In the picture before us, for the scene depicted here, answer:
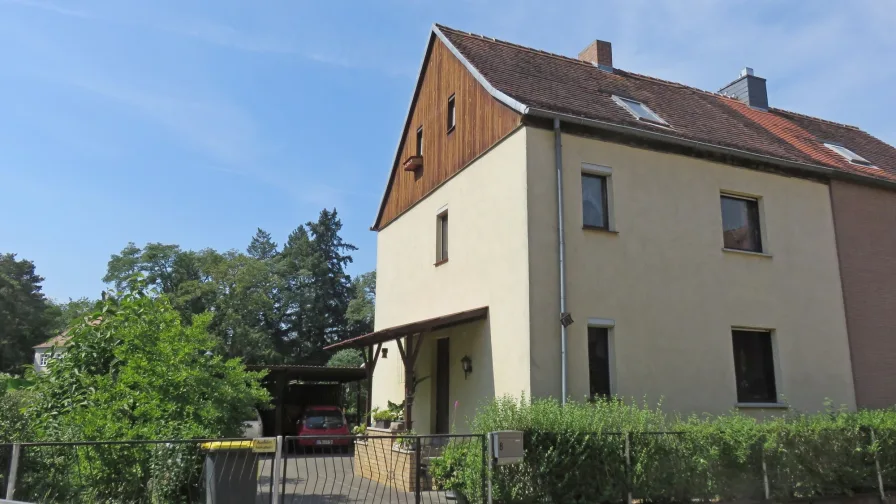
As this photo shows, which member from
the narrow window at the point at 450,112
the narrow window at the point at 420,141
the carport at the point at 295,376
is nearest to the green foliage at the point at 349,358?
the carport at the point at 295,376

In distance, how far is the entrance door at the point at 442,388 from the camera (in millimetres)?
13797

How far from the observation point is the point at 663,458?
8.53m

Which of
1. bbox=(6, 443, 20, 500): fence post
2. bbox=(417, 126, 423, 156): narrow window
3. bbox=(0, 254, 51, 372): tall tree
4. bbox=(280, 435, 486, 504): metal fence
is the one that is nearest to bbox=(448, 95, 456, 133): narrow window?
bbox=(417, 126, 423, 156): narrow window

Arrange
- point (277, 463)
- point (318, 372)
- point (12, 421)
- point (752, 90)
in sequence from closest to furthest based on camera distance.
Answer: point (277, 463), point (12, 421), point (752, 90), point (318, 372)

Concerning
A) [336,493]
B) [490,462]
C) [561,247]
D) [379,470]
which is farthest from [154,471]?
[561,247]

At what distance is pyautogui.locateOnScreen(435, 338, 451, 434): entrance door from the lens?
13.8m

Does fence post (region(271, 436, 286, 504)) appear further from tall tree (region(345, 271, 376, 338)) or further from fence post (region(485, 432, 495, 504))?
tall tree (region(345, 271, 376, 338))

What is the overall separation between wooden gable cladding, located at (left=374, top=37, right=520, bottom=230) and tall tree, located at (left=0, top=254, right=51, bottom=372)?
44.9 m

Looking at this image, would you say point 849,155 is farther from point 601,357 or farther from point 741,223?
point 601,357

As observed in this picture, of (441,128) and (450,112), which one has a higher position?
(450,112)

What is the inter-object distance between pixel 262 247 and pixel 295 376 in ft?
127

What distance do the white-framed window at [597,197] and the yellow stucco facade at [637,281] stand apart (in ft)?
0.22

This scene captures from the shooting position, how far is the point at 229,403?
396 inches

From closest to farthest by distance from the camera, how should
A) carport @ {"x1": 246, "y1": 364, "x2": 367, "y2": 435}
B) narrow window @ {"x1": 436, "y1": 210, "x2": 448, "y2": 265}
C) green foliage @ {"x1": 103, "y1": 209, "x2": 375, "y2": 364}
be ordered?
narrow window @ {"x1": 436, "y1": 210, "x2": 448, "y2": 265} < carport @ {"x1": 246, "y1": 364, "x2": 367, "y2": 435} < green foliage @ {"x1": 103, "y1": 209, "x2": 375, "y2": 364}
